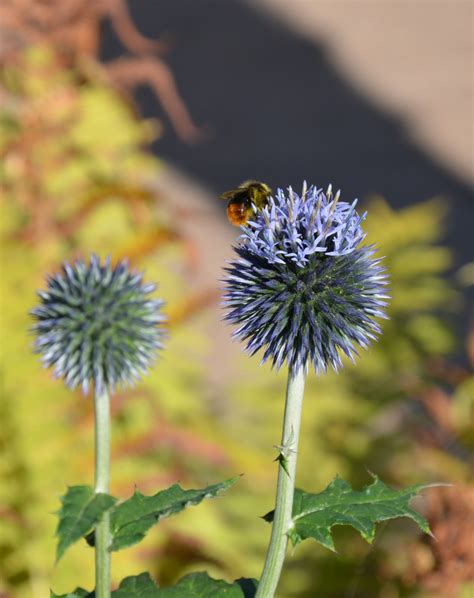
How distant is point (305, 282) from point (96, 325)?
489mm

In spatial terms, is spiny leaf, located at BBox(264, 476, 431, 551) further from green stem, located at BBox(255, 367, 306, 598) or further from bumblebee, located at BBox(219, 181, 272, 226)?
bumblebee, located at BBox(219, 181, 272, 226)

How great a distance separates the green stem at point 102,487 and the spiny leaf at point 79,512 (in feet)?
0.05

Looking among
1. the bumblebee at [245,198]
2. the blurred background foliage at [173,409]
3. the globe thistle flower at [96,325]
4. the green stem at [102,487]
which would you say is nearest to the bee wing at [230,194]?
the bumblebee at [245,198]

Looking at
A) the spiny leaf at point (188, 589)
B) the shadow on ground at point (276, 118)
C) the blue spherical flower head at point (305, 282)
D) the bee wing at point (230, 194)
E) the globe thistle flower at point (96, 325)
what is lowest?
the spiny leaf at point (188, 589)

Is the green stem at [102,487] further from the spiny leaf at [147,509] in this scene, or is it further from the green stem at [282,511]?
the green stem at [282,511]

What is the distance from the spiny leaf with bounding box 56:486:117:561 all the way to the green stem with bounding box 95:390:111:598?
0.05 feet

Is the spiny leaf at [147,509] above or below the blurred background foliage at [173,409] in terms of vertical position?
below

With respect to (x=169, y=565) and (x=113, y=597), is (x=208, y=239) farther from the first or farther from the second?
(x=113, y=597)

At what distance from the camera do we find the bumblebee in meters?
1.57

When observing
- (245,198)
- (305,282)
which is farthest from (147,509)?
(245,198)

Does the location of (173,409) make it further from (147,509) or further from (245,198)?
(147,509)

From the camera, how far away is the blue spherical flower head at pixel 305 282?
1216mm

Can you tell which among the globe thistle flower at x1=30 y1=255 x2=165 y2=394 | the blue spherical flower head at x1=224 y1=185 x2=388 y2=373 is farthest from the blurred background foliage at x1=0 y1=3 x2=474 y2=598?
the blue spherical flower head at x1=224 y1=185 x2=388 y2=373

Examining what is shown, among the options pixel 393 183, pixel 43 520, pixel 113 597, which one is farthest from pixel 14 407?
pixel 393 183
